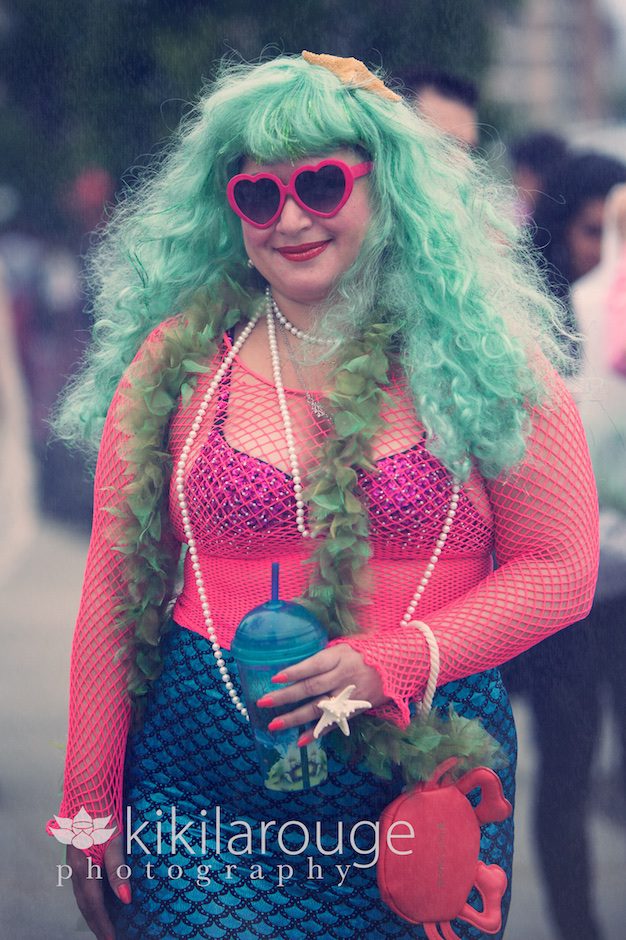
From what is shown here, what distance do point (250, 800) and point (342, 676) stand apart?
0.35 meters

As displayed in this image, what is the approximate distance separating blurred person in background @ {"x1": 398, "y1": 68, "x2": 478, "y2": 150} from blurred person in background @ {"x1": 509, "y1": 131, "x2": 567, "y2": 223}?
8.6 inches

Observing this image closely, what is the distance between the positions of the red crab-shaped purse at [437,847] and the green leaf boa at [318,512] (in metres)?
0.03

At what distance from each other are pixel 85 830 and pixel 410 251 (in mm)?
1141

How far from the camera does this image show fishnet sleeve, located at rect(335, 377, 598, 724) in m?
1.79

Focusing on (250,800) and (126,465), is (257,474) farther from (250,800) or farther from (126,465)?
(250,800)

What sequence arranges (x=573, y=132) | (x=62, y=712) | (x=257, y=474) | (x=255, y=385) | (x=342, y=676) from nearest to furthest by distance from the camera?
(x=342, y=676), (x=257, y=474), (x=255, y=385), (x=573, y=132), (x=62, y=712)

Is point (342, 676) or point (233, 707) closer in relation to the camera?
point (342, 676)

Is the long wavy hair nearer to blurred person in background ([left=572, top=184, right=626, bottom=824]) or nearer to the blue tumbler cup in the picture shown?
the blue tumbler cup

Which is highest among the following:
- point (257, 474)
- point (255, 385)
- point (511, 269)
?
point (511, 269)

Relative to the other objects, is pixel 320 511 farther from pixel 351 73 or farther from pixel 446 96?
pixel 446 96

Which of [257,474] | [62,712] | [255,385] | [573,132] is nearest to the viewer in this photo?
[257,474]

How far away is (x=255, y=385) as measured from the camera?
1.94 meters

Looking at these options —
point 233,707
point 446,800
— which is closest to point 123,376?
point 233,707

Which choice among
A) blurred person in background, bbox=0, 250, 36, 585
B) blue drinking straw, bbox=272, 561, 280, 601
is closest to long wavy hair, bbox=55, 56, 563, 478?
blue drinking straw, bbox=272, 561, 280, 601
